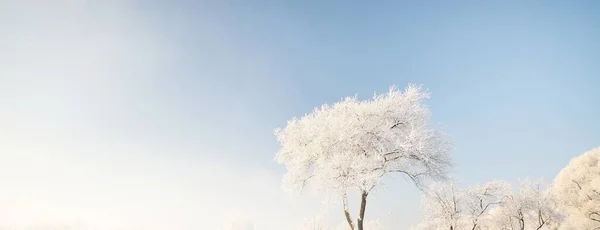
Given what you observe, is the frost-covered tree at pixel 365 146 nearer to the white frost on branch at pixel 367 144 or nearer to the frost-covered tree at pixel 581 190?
the white frost on branch at pixel 367 144

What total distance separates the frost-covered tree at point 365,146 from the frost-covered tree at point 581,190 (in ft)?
143

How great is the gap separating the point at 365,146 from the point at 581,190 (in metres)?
61.2

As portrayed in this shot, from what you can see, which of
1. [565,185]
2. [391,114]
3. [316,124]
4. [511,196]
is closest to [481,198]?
[511,196]

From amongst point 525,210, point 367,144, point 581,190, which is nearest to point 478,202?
point 525,210

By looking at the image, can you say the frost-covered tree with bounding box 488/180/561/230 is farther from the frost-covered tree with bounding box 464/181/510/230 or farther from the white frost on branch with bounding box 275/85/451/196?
the white frost on branch with bounding box 275/85/451/196

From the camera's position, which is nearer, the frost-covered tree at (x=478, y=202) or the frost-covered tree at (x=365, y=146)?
the frost-covered tree at (x=365, y=146)

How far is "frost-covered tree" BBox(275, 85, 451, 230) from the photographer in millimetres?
20000

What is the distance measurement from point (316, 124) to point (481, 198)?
1945 centimetres

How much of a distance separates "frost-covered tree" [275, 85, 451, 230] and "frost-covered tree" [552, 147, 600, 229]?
4359 cm

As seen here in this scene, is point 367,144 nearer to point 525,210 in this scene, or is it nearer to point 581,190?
point 525,210

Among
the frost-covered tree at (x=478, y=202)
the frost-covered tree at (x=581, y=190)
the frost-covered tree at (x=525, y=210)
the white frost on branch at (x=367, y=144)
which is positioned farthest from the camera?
the frost-covered tree at (x=581, y=190)

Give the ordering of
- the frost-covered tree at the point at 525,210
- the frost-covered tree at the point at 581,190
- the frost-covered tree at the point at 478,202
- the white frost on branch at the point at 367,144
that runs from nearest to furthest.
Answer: the white frost on branch at the point at 367,144 → the frost-covered tree at the point at 478,202 → the frost-covered tree at the point at 525,210 → the frost-covered tree at the point at 581,190

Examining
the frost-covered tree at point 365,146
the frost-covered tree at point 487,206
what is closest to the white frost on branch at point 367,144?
the frost-covered tree at point 365,146

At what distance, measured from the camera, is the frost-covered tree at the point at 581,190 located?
5766 centimetres
